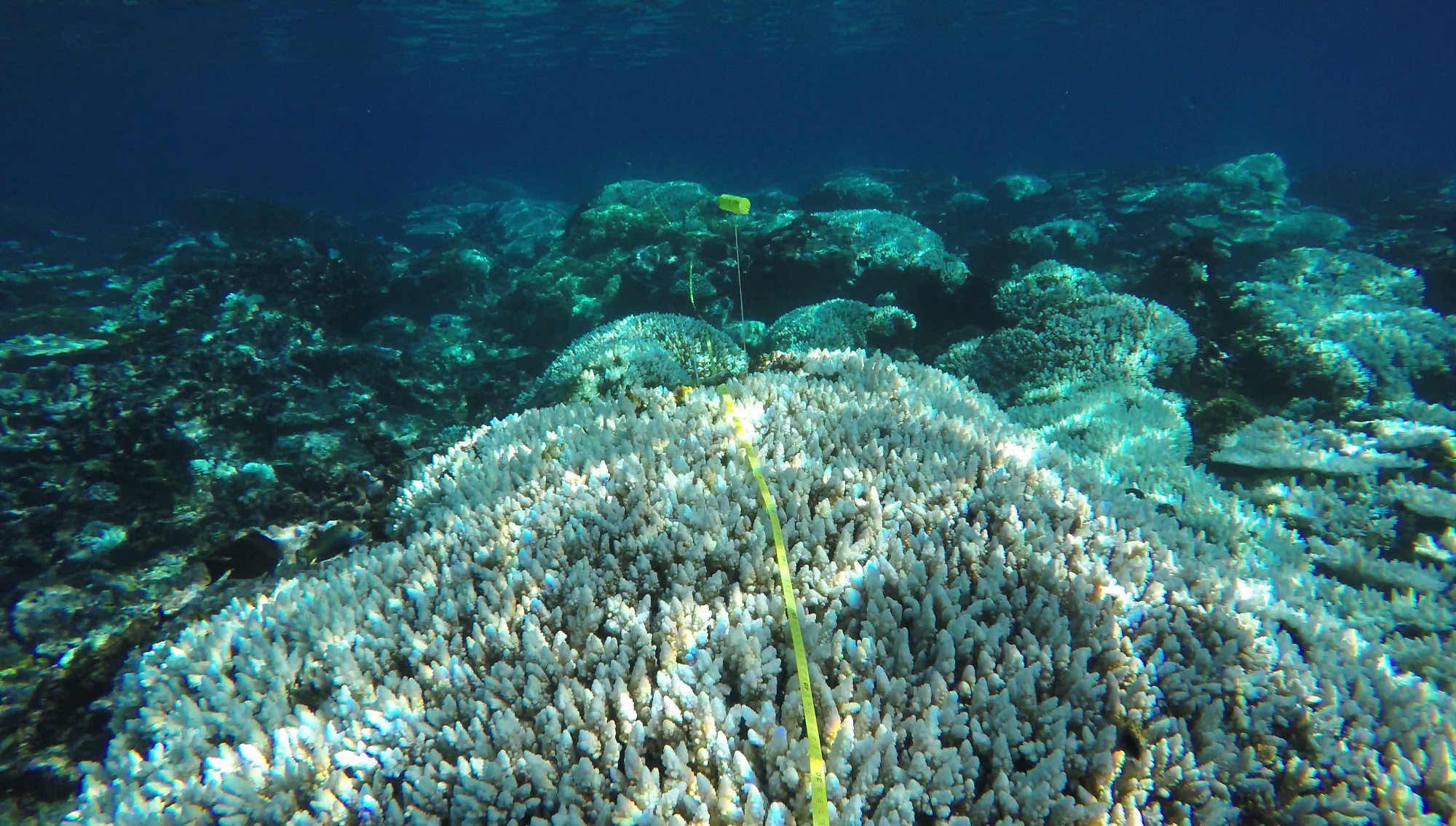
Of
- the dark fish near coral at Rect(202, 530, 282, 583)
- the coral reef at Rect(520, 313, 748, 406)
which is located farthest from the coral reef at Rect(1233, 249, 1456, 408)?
the dark fish near coral at Rect(202, 530, 282, 583)

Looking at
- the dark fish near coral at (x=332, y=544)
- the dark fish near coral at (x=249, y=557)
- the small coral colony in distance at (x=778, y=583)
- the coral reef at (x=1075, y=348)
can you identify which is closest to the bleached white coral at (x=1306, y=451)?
the small coral colony in distance at (x=778, y=583)

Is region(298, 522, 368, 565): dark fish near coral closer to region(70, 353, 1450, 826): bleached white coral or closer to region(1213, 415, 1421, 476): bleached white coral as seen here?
region(70, 353, 1450, 826): bleached white coral

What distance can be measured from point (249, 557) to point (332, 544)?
62cm

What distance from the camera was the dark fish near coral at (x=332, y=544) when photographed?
396 cm

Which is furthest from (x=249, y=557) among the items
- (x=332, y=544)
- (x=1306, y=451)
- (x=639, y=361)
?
(x=1306, y=451)

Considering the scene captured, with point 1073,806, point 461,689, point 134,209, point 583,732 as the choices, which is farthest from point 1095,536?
point 134,209

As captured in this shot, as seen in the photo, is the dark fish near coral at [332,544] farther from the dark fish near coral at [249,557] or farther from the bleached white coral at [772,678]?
the bleached white coral at [772,678]

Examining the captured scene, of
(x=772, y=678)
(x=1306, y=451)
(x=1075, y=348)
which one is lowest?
(x=1306, y=451)

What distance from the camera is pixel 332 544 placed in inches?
157

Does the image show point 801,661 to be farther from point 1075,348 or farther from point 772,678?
point 1075,348

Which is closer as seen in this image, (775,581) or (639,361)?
(775,581)

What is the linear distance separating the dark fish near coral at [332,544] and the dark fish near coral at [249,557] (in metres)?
0.19

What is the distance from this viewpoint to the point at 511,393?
916 centimetres

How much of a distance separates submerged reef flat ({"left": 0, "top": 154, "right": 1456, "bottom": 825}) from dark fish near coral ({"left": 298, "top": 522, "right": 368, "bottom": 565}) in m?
0.05
